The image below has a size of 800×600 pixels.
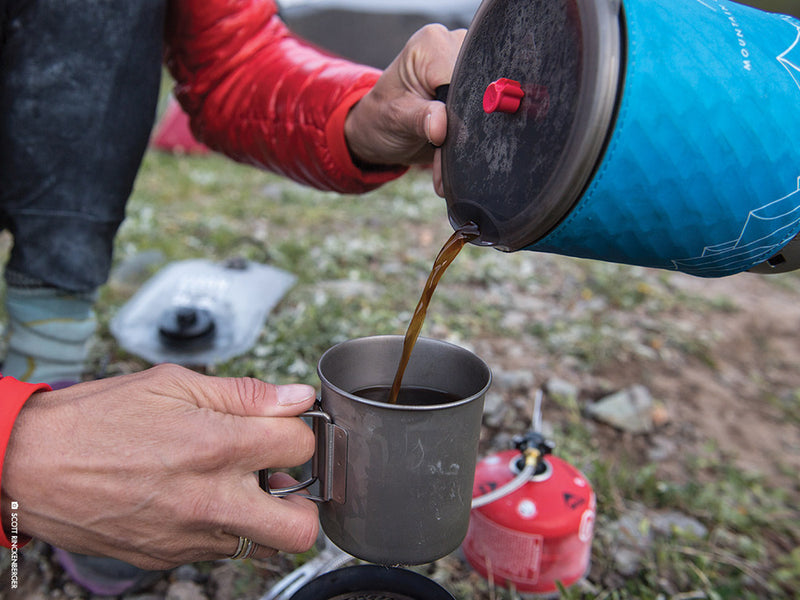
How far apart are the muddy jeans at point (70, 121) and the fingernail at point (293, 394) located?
1.03 m

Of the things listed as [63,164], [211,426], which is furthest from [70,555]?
[63,164]

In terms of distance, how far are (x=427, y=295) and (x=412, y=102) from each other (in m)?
Result: 0.50

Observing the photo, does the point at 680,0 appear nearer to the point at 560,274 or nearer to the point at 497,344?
the point at 497,344

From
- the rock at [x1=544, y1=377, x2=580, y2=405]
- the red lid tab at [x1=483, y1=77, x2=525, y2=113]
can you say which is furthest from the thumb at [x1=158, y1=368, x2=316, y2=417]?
the rock at [x1=544, y1=377, x2=580, y2=405]

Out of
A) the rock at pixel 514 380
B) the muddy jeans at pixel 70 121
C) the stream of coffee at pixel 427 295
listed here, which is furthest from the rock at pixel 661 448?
the muddy jeans at pixel 70 121

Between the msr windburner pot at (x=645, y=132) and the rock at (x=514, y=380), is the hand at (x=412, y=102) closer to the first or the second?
the msr windburner pot at (x=645, y=132)

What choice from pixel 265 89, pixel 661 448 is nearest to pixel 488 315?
pixel 661 448

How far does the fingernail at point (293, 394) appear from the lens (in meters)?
1.05

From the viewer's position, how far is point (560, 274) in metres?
3.75

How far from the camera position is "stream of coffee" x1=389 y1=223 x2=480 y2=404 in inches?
48.1

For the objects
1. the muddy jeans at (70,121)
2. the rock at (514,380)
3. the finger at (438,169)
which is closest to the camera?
the finger at (438,169)

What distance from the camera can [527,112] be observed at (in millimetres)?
1040

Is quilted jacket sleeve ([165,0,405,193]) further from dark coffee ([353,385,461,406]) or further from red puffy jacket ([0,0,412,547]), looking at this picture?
dark coffee ([353,385,461,406])

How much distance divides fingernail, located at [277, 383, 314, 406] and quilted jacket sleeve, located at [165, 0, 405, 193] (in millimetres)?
917
